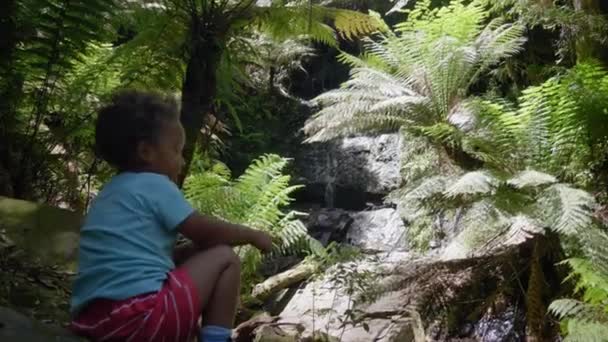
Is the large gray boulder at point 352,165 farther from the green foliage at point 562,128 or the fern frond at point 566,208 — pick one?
the fern frond at point 566,208

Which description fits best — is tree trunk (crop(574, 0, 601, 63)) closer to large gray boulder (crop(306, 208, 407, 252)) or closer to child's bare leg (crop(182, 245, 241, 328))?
large gray boulder (crop(306, 208, 407, 252))

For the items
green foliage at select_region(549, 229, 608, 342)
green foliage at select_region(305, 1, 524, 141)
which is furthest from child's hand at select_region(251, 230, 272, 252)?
green foliage at select_region(305, 1, 524, 141)

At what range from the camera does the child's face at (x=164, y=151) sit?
1.90 m

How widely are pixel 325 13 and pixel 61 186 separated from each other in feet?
6.63

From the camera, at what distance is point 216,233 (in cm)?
186

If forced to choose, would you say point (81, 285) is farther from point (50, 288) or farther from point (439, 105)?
point (439, 105)

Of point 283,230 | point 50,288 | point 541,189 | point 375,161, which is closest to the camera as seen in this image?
point 50,288

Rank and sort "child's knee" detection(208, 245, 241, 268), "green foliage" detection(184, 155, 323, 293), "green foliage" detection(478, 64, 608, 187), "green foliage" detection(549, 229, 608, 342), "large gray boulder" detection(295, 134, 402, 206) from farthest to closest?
"large gray boulder" detection(295, 134, 402, 206), "green foliage" detection(184, 155, 323, 293), "green foliage" detection(478, 64, 608, 187), "green foliage" detection(549, 229, 608, 342), "child's knee" detection(208, 245, 241, 268)

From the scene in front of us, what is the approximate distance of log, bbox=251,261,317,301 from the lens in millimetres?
5148

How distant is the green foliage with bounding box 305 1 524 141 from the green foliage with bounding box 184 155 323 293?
59 cm

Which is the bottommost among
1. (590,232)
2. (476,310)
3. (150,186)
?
(476,310)

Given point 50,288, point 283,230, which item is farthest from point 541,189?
point 50,288

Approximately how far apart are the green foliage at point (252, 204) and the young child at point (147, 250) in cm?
270

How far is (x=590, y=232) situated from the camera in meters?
3.53
